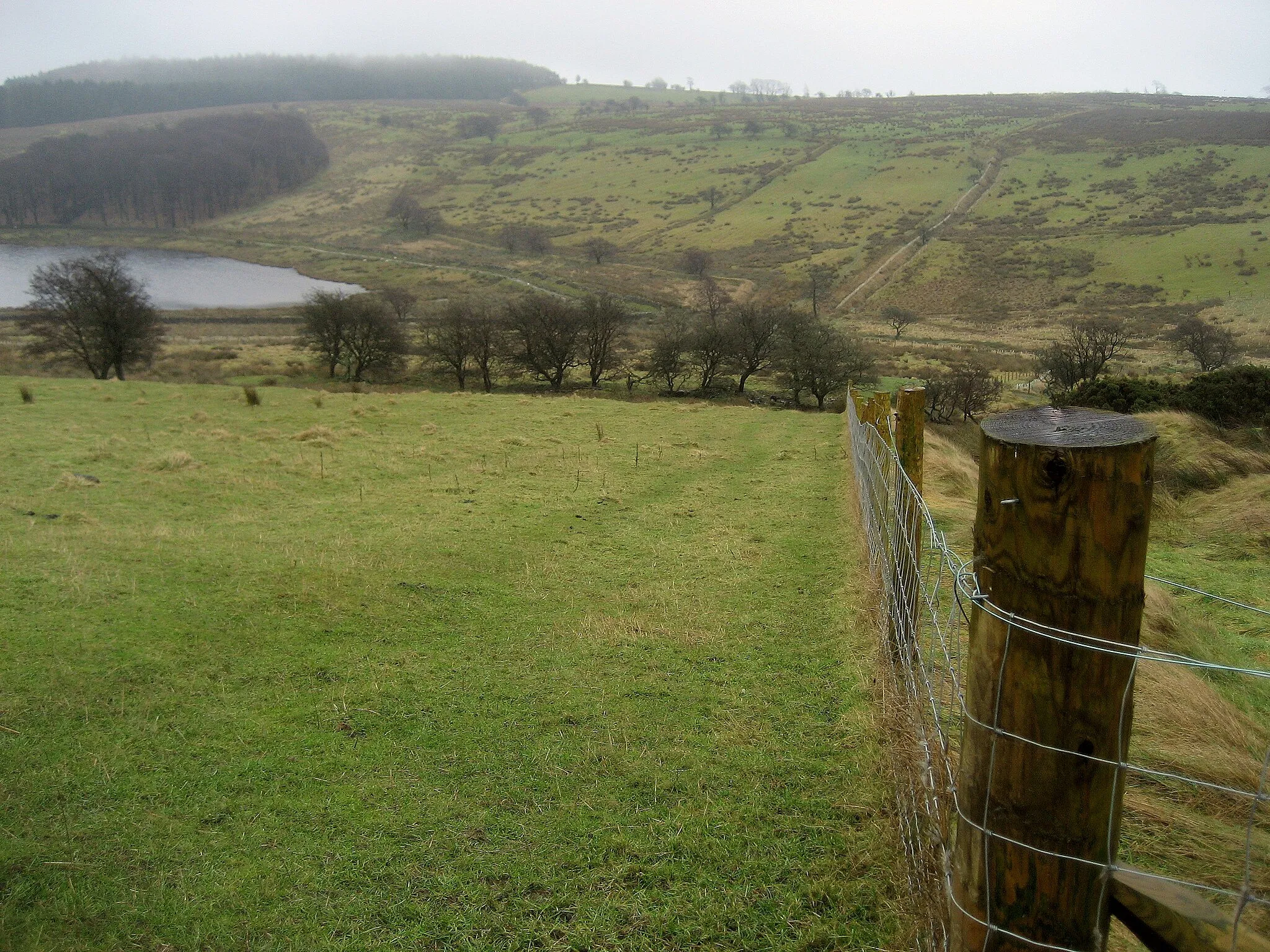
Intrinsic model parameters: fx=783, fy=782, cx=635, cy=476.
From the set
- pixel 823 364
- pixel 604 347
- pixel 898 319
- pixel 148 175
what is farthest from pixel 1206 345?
pixel 148 175

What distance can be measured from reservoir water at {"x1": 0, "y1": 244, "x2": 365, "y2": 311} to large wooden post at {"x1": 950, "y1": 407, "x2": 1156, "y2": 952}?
80407mm

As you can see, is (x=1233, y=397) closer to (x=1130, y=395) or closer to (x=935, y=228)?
(x=1130, y=395)

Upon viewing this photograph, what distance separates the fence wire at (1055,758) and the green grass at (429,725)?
1.52 feet

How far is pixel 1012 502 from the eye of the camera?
6.77ft

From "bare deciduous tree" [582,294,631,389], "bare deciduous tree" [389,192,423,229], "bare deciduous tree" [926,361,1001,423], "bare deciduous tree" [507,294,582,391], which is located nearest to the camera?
"bare deciduous tree" [926,361,1001,423]

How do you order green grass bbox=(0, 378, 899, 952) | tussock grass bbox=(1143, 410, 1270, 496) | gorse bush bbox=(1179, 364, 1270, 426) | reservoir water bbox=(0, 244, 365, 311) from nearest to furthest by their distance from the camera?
green grass bbox=(0, 378, 899, 952)
tussock grass bbox=(1143, 410, 1270, 496)
gorse bush bbox=(1179, 364, 1270, 426)
reservoir water bbox=(0, 244, 365, 311)

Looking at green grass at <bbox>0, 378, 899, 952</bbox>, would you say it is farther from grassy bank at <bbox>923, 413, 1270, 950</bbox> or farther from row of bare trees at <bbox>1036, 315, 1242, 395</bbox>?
row of bare trees at <bbox>1036, 315, 1242, 395</bbox>

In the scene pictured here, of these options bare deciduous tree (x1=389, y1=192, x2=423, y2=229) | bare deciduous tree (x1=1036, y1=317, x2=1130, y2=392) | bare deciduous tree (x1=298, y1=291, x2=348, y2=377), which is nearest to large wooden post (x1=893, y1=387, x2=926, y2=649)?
bare deciduous tree (x1=1036, y1=317, x2=1130, y2=392)

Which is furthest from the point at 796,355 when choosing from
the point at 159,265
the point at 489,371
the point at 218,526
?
the point at 159,265

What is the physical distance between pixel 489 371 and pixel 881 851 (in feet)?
129

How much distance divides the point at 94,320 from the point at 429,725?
35775 mm

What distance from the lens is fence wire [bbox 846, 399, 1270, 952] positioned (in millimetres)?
2117

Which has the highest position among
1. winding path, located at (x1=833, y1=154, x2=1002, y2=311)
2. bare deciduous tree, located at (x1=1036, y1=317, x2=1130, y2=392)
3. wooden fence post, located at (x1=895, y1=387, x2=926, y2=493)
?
winding path, located at (x1=833, y1=154, x2=1002, y2=311)

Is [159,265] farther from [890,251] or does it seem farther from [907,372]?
[907,372]
